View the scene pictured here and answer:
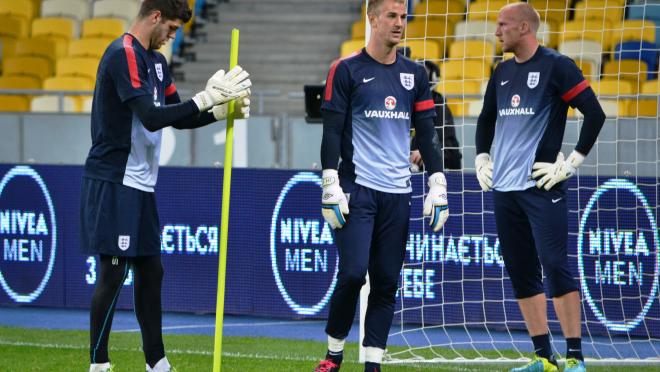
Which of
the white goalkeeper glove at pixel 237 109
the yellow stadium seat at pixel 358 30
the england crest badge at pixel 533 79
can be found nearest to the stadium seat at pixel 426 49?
the yellow stadium seat at pixel 358 30

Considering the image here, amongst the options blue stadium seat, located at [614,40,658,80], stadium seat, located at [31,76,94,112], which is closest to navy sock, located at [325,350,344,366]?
blue stadium seat, located at [614,40,658,80]

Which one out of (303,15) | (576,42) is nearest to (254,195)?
(576,42)

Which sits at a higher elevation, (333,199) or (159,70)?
(159,70)

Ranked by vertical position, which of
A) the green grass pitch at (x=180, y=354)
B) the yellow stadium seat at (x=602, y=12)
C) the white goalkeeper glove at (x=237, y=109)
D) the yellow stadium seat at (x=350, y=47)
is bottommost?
the green grass pitch at (x=180, y=354)

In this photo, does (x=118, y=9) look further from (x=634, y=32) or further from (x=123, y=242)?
(x=123, y=242)

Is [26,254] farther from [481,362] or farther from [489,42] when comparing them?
[489,42]

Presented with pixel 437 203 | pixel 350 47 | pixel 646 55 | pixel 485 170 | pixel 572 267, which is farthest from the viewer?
pixel 350 47

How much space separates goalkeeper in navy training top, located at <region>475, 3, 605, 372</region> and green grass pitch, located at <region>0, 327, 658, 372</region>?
2.88 ft

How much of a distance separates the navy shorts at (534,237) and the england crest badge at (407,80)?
44.4 inches

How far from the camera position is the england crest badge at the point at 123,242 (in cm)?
660

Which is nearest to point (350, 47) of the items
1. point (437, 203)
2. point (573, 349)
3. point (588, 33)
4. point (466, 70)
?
point (466, 70)

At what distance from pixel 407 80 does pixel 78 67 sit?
1162 cm

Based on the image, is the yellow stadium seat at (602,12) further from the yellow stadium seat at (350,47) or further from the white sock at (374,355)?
the white sock at (374,355)

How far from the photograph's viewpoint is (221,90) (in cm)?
657
